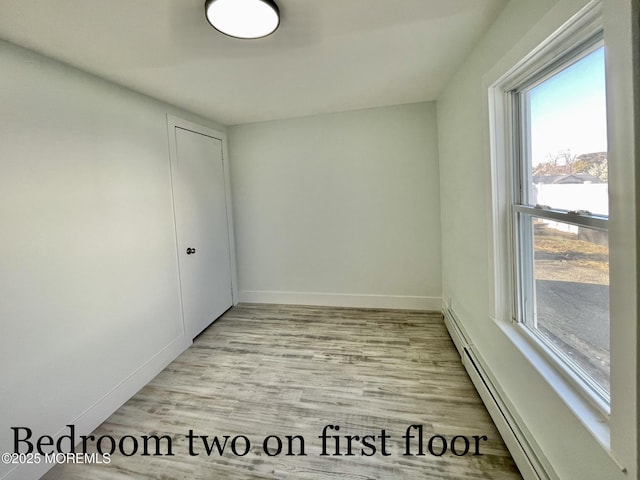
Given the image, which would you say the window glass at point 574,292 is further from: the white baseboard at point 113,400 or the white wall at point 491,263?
the white baseboard at point 113,400

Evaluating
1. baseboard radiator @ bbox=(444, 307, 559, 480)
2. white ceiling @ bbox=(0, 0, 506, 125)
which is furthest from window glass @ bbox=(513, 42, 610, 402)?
white ceiling @ bbox=(0, 0, 506, 125)

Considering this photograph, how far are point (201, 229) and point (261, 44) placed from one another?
2.04 m

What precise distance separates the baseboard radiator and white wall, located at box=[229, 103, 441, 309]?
1.26 m

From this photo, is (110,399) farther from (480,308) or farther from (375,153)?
(375,153)

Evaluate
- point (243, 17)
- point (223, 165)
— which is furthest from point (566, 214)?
point (223, 165)

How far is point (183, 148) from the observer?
9.59 feet

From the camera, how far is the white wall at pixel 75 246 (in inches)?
60.5

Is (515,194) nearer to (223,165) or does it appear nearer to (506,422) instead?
(506,422)

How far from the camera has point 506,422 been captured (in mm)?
1597

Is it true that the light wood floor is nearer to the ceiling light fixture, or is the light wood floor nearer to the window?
the window

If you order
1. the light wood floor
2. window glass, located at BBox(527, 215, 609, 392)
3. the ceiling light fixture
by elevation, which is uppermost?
the ceiling light fixture

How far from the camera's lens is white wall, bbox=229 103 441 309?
3383 mm

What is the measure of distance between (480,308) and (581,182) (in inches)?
46.0

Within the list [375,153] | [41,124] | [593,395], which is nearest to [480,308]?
[593,395]
